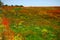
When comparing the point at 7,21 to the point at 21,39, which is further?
the point at 7,21

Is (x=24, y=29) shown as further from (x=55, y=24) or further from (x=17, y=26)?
(x=55, y=24)

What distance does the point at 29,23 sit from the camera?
5.56 m

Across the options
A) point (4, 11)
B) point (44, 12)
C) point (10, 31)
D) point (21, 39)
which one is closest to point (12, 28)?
point (10, 31)

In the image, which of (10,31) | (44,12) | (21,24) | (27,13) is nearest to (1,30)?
(10,31)

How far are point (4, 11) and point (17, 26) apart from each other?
945 millimetres

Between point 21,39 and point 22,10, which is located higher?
point 22,10

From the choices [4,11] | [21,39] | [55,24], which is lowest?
[21,39]

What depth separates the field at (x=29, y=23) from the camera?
519 cm

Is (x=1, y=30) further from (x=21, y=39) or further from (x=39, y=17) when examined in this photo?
(x=39, y=17)

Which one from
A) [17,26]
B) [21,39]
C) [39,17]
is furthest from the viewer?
[39,17]

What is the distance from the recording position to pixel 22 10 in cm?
618

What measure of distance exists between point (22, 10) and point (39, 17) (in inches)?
28.7

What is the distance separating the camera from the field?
5.19m

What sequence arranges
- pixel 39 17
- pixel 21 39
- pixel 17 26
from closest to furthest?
pixel 21 39, pixel 17 26, pixel 39 17
